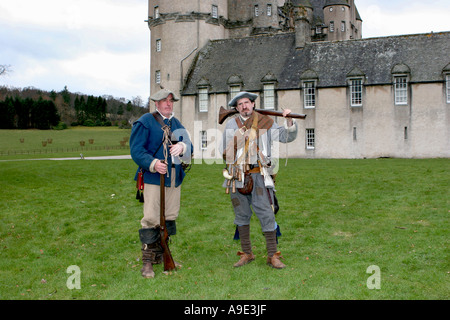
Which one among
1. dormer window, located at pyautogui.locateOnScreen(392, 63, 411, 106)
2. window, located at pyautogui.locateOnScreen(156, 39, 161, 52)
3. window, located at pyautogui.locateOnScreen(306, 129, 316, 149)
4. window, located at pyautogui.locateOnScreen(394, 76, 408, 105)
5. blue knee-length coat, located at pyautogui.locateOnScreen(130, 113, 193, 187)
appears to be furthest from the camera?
window, located at pyautogui.locateOnScreen(156, 39, 161, 52)

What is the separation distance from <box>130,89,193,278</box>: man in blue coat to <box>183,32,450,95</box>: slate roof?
26.2 metres

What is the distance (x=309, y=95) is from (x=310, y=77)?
1.39 m

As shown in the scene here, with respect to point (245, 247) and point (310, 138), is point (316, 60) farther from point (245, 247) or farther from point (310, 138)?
point (245, 247)

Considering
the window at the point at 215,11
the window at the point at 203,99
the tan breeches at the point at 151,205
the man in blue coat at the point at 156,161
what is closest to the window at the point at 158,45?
the window at the point at 215,11

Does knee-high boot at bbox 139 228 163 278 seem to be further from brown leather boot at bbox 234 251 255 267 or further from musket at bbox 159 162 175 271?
brown leather boot at bbox 234 251 255 267

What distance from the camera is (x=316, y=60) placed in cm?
3250

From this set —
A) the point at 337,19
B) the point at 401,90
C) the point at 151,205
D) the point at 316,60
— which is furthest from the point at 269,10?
the point at 151,205

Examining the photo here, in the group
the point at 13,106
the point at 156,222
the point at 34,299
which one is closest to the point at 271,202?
the point at 156,222

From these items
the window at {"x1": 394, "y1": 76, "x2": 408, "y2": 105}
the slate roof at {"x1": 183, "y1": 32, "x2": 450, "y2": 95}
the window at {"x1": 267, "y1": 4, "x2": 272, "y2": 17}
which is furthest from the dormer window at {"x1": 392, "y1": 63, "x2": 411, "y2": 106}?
the window at {"x1": 267, "y1": 4, "x2": 272, "y2": 17}

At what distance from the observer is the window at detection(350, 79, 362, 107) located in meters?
30.5

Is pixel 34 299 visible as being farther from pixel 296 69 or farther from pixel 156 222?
pixel 296 69

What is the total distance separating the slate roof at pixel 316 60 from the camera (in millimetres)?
29703

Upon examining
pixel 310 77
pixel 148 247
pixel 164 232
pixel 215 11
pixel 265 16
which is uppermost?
pixel 265 16
